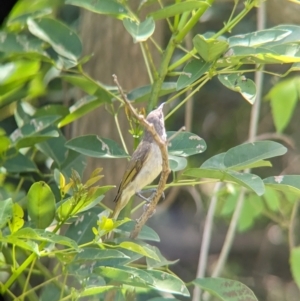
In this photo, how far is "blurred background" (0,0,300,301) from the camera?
206cm

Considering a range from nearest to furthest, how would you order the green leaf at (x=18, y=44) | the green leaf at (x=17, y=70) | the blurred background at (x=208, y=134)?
1. the green leaf at (x=18, y=44)
2. the green leaf at (x=17, y=70)
3. the blurred background at (x=208, y=134)

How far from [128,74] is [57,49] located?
22.2 inches

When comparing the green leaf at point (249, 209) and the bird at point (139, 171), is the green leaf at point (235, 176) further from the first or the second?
the green leaf at point (249, 209)

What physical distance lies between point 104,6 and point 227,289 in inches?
23.5

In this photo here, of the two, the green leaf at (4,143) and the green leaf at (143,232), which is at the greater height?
the green leaf at (4,143)

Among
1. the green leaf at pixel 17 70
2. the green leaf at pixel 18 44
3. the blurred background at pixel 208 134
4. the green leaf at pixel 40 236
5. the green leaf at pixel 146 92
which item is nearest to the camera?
the green leaf at pixel 40 236

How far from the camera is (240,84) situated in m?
1.26

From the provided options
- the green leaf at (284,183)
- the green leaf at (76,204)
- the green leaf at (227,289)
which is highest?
the green leaf at (76,204)

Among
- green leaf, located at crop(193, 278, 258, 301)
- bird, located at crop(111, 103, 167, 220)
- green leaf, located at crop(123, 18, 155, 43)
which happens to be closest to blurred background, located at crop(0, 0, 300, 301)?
bird, located at crop(111, 103, 167, 220)

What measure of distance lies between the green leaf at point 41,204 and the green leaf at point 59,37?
15.9 inches

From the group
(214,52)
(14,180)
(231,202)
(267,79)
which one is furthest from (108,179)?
(267,79)

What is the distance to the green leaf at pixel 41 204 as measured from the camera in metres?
1.22

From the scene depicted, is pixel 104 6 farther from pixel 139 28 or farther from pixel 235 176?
pixel 235 176

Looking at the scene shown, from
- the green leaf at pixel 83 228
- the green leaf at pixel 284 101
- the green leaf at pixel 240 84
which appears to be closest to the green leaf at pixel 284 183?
the green leaf at pixel 240 84
